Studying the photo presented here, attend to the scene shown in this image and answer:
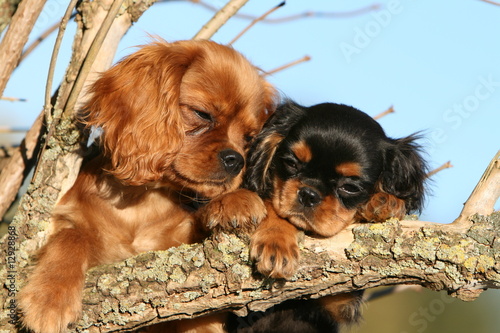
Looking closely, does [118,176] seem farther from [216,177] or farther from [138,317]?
[138,317]

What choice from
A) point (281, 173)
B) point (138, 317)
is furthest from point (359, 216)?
point (138, 317)

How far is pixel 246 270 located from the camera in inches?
118

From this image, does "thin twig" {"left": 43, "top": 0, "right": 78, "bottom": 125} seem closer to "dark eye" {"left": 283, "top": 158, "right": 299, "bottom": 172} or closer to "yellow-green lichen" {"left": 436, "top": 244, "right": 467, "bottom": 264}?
"dark eye" {"left": 283, "top": 158, "right": 299, "bottom": 172}

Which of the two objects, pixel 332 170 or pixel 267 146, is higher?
pixel 332 170

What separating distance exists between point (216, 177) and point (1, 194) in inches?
56.8

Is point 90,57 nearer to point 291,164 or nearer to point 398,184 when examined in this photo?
point 291,164

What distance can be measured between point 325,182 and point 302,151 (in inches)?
9.4

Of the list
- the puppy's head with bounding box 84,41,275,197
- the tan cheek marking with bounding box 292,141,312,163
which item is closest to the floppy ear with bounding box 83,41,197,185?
the puppy's head with bounding box 84,41,275,197

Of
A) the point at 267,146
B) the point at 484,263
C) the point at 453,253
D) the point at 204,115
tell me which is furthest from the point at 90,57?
the point at 484,263

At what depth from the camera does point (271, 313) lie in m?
3.70

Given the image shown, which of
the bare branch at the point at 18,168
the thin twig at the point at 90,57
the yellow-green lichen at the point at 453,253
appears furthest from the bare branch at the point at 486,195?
the bare branch at the point at 18,168

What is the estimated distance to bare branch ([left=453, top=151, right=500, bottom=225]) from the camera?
2.86 metres

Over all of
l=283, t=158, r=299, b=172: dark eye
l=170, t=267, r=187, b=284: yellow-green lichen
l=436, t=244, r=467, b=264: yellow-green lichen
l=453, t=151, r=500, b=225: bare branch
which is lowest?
l=170, t=267, r=187, b=284: yellow-green lichen

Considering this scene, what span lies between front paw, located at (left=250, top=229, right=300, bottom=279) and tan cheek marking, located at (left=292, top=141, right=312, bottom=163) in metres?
0.63
